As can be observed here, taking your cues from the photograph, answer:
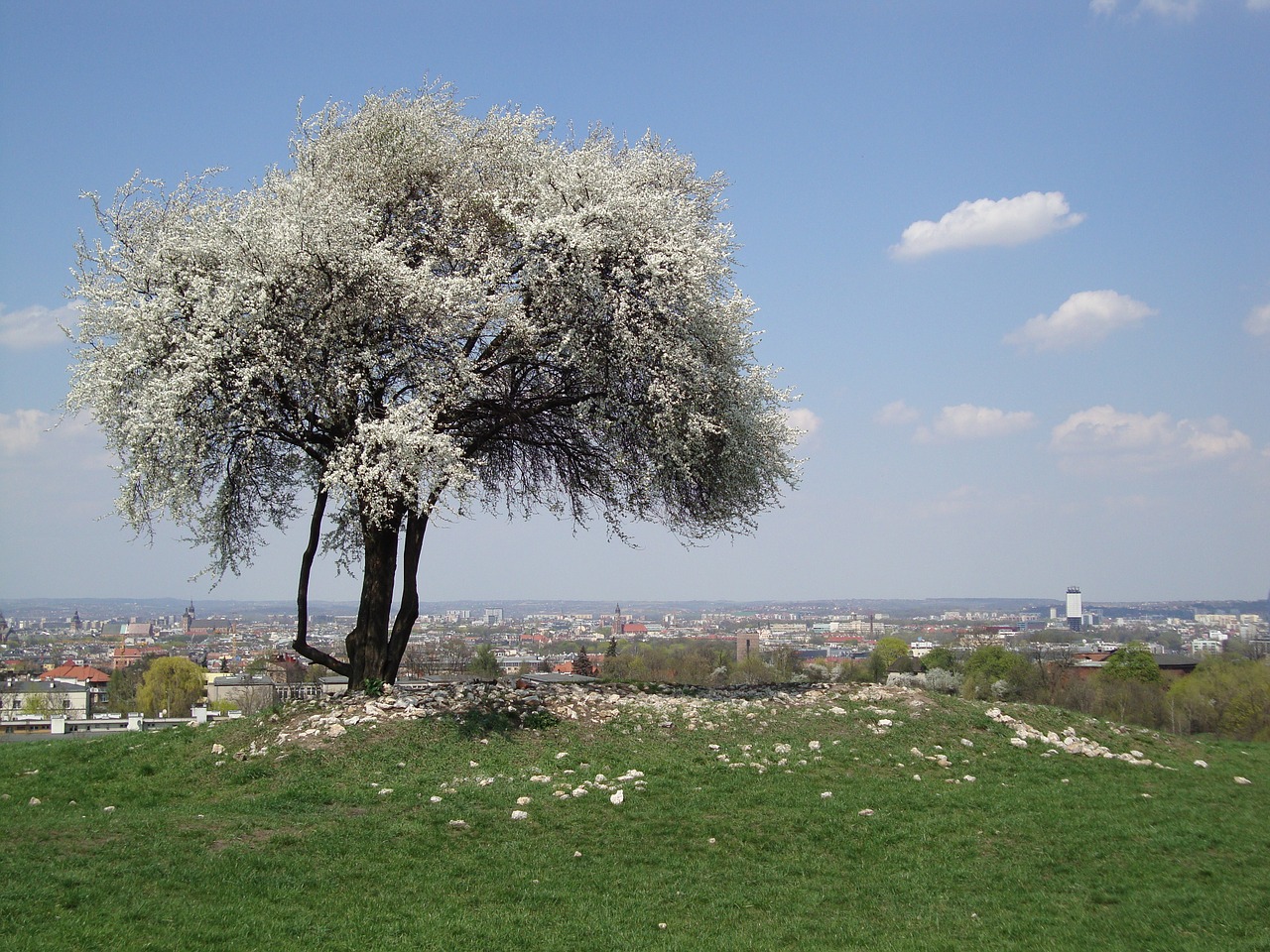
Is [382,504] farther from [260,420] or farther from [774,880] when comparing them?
[774,880]

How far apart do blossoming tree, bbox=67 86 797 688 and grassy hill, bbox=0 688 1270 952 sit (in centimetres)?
412

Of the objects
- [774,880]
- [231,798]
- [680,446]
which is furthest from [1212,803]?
[231,798]

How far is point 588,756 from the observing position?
13.9m

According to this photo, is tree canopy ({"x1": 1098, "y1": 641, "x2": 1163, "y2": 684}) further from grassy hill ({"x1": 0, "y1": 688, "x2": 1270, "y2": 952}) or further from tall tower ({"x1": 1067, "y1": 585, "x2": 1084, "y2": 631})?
tall tower ({"x1": 1067, "y1": 585, "x2": 1084, "y2": 631})

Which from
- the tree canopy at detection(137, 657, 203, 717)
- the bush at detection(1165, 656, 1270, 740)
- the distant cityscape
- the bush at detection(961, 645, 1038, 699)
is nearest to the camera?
the bush at detection(1165, 656, 1270, 740)

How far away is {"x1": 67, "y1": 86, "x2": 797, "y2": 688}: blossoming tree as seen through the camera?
Answer: 51.2 feet

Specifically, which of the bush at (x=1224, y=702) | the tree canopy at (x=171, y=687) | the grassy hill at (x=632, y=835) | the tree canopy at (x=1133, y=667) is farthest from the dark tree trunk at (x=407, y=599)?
the tree canopy at (x=1133, y=667)

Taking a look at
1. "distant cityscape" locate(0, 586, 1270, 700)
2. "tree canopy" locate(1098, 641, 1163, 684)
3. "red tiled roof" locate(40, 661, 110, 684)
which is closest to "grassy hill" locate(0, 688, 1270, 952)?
"distant cityscape" locate(0, 586, 1270, 700)

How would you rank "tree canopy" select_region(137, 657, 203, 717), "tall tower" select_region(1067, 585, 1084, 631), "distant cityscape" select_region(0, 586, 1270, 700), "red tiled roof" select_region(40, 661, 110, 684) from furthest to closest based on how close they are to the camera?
1. "tall tower" select_region(1067, 585, 1084, 631)
2. "distant cityscape" select_region(0, 586, 1270, 700)
3. "red tiled roof" select_region(40, 661, 110, 684)
4. "tree canopy" select_region(137, 657, 203, 717)

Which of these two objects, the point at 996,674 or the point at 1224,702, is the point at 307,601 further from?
the point at 996,674

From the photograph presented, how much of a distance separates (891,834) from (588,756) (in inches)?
181

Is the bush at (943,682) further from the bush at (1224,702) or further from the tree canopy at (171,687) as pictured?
the tree canopy at (171,687)

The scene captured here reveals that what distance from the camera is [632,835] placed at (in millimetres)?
10852

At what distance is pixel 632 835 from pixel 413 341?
9642mm
